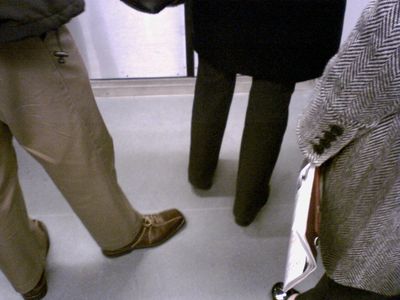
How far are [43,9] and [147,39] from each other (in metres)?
1.06

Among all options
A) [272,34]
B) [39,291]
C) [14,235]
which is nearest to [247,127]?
[272,34]

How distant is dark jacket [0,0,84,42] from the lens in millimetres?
467

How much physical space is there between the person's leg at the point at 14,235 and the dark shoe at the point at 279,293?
2.25ft

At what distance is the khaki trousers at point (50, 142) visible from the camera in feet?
1.88

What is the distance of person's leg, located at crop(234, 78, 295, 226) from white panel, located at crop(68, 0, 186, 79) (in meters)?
0.76

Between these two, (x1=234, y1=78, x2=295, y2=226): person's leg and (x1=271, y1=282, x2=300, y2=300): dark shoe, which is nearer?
(x1=234, y1=78, x2=295, y2=226): person's leg

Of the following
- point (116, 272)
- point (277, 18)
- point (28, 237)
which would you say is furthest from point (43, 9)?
point (116, 272)

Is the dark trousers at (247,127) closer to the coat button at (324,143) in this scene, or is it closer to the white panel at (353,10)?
the coat button at (324,143)

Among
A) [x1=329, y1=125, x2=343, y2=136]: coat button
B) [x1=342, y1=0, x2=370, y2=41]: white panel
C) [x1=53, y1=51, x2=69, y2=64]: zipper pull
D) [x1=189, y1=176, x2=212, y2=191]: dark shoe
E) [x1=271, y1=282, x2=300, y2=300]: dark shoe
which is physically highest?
[x1=53, y1=51, x2=69, y2=64]: zipper pull

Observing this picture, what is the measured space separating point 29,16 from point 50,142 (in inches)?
10.2

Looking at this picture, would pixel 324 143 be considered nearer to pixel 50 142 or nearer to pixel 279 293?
pixel 50 142

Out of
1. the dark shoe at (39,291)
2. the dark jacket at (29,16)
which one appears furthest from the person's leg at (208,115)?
the dark shoe at (39,291)

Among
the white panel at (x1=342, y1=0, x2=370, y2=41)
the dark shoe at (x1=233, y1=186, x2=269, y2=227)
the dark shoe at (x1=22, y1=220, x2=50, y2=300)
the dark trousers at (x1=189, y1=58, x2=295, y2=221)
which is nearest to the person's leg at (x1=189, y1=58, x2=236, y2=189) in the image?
the dark trousers at (x1=189, y1=58, x2=295, y2=221)

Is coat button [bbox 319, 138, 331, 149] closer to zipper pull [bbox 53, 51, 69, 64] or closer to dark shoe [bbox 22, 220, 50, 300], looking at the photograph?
zipper pull [bbox 53, 51, 69, 64]
